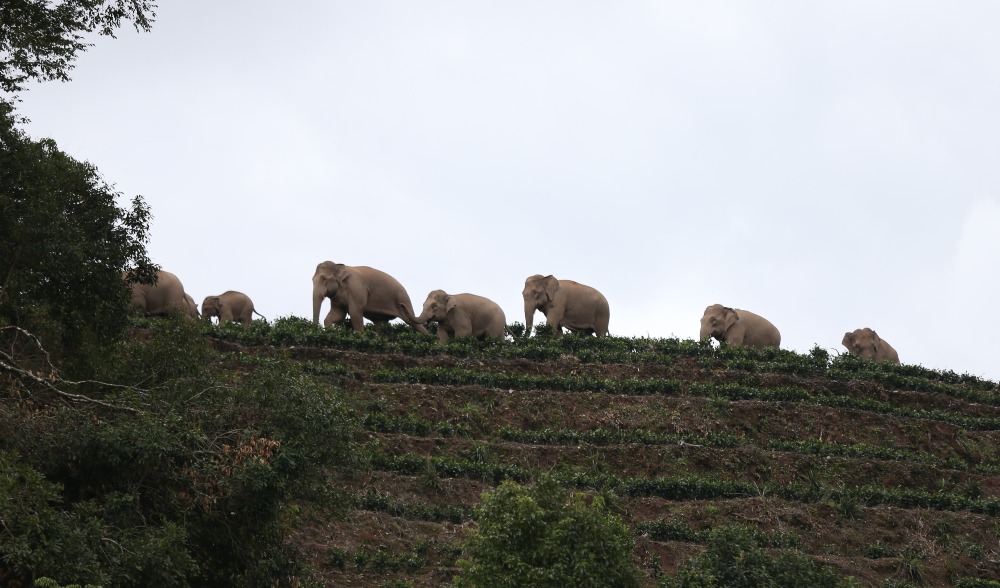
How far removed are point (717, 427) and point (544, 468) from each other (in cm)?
528

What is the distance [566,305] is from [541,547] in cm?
2131

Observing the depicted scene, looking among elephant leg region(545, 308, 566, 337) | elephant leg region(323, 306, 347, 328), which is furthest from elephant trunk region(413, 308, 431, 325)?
elephant leg region(545, 308, 566, 337)

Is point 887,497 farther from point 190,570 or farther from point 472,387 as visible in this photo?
point 190,570

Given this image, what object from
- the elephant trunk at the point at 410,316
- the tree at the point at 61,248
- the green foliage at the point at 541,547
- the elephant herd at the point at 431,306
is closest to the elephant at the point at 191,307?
the elephant herd at the point at 431,306

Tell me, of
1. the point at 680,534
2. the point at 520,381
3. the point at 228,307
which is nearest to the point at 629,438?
the point at 520,381

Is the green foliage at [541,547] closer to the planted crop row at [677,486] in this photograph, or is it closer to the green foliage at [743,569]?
the green foliage at [743,569]

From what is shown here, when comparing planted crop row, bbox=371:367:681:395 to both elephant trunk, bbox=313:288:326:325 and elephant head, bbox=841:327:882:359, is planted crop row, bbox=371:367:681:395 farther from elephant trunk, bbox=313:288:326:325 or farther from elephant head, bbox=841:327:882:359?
elephant head, bbox=841:327:882:359

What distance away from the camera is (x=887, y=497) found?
27.8 metres

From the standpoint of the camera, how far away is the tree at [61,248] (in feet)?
67.1

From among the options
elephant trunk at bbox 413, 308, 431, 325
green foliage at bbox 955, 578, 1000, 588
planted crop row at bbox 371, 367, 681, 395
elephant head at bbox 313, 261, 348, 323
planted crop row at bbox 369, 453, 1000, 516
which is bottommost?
green foliage at bbox 955, 578, 1000, 588

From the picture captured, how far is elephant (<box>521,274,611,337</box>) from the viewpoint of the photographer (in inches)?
1503

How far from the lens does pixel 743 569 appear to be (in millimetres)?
19016

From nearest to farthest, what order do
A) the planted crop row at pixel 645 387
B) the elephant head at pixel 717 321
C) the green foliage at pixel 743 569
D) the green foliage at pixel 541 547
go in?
the green foliage at pixel 541 547, the green foliage at pixel 743 569, the planted crop row at pixel 645 387, the elephant head at pixel 717 321

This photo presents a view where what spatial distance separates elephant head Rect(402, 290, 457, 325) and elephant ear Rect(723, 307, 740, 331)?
32.1ft
